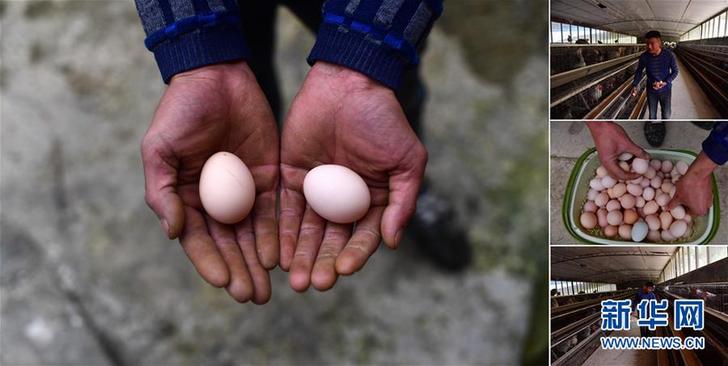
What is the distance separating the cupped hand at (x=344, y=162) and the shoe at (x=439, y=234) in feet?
1.25

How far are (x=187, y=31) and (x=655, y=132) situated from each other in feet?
2.25

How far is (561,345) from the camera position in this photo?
93cm

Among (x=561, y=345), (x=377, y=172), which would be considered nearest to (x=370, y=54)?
(x=377, y=172)

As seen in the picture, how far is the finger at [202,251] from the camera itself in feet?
2.60

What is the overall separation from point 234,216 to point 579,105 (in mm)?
535

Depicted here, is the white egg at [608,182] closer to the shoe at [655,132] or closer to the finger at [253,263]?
the shoe at [655,132]

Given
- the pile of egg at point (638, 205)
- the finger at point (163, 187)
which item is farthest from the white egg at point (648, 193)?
the finger at point (163, 187)

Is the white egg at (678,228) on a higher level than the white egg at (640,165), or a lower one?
lower

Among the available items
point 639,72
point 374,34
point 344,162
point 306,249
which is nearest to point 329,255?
point 306,249

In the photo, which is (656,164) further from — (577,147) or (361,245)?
(361,245)

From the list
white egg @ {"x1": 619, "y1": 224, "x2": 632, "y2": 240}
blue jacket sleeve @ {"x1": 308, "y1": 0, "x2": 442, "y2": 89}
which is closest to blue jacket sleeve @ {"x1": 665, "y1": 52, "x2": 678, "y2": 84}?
white egg @ {"x1": 619, "y1": 224, "x2": 632, "y2": 240}

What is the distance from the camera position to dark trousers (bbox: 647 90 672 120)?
882mm

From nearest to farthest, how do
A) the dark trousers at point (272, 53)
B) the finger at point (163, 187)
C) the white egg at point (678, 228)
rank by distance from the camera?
the finger at point (163, 187)
the white egg at point (678, 228)
the dark trousers at point (272, 53)

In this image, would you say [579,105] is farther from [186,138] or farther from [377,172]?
[186,138]
